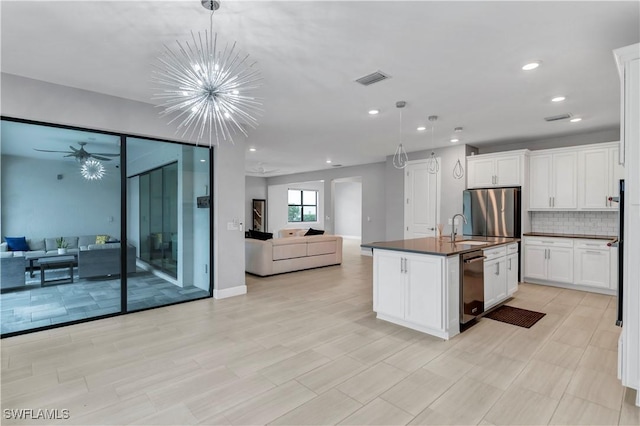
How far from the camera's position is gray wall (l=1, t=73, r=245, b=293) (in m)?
3.25

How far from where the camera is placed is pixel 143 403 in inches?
87.1

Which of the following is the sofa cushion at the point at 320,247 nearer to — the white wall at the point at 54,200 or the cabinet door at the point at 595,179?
the white wall at the point at 54,200

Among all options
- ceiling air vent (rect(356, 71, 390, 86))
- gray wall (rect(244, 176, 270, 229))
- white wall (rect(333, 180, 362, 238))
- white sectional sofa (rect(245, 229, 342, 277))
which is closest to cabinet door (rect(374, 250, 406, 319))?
ceiling air vent (rect(356, 71, 390, 86))

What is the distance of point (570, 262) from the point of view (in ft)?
17.3

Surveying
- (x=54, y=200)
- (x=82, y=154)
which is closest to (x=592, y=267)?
(x=82, y=154)

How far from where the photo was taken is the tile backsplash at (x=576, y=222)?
5.43 meters

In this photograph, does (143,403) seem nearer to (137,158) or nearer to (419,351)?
(419,351)

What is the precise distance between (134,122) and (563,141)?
276 inches

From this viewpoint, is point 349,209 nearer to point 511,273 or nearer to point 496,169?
point 496,169

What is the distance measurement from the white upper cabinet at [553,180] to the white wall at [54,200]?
6687mm

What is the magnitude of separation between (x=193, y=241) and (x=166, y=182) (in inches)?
37.2

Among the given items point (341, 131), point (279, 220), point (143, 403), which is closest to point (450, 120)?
point (341, 131)

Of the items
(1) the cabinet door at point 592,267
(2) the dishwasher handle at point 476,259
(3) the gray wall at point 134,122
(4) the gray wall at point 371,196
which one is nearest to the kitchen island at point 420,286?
(2) the dishwasher handle at point 476,259

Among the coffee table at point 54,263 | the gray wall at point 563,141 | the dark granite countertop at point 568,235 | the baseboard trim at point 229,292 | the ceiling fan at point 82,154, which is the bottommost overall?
the baseboard trim at point 229,292
